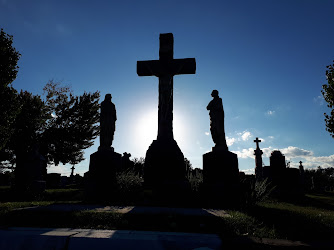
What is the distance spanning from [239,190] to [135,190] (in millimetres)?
2944

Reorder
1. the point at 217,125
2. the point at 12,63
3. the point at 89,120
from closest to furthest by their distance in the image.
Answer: the point at 217,125 → the point at 12,63 → the point at 89,120

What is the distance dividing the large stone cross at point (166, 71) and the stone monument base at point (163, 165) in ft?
1.16

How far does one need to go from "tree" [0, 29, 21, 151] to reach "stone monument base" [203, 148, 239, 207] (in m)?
9.92

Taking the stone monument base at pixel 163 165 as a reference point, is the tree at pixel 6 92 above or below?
above

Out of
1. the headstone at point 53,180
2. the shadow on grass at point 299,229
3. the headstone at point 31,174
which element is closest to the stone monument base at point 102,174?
the shadow on grass at point 299,229

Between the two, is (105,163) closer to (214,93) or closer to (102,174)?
(102,174)

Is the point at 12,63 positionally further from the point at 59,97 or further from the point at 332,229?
the point at 332,229

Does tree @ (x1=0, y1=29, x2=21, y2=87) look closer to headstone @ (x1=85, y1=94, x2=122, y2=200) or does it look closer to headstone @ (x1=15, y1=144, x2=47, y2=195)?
headstone @ (x1=15, y1=144, x2=47, y2=195)

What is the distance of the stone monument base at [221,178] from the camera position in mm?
5906

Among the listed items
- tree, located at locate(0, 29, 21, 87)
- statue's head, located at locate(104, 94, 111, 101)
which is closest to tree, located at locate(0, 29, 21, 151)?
tree, located at locate(0, 29, 21, 87)

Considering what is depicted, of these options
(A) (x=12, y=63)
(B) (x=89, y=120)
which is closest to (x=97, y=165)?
(A) (x=12, y=63)

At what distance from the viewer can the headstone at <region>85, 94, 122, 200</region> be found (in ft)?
21.2

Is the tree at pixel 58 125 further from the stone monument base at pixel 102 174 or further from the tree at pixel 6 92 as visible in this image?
the stone monument base at pixel 102 174

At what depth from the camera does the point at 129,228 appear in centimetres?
291
